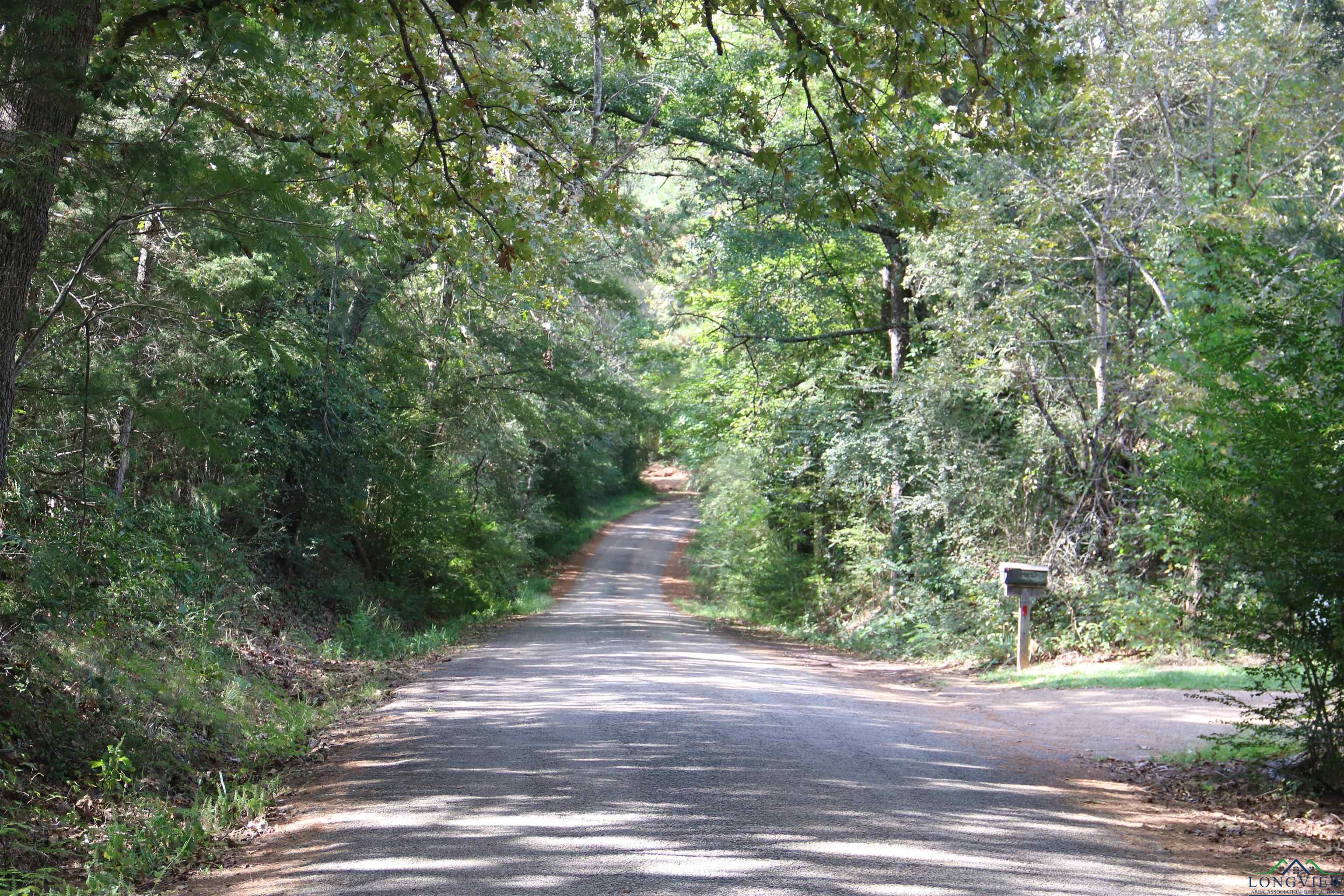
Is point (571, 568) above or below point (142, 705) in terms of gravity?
below

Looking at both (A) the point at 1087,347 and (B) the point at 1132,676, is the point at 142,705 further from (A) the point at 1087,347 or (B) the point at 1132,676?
(A) the point at 1087,347

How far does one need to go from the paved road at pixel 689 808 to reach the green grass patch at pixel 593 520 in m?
32.1

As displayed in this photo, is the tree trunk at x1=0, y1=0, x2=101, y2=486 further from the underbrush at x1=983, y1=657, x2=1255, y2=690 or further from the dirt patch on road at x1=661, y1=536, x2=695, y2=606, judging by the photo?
the dirt patch on road at x1=661, y1=536, x2=695, y2=606

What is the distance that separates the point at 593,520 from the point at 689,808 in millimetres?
51305

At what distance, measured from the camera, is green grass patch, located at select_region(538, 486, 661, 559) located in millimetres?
46844

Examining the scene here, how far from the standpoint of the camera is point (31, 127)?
6.31 m

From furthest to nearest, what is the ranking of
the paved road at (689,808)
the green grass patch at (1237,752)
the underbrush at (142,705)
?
the green grass patch at (1237,752) → the underbrush at (142,705) → the paved road at (689,808)

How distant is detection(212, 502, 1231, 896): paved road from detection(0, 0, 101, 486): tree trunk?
3.49 meters

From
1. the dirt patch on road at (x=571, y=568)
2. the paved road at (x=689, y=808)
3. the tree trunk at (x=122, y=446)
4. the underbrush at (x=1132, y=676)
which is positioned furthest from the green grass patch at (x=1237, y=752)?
the dirt patch on road at (x=571, y=568)

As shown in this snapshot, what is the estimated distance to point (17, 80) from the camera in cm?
606

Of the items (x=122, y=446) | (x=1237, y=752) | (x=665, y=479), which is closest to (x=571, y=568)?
(x=122, y=446)

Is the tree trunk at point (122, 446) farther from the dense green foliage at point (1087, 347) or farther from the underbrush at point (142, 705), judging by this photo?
the dense green foliage at point (1087, 347)

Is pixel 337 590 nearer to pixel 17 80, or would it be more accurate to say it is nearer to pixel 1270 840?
pixel 17 80

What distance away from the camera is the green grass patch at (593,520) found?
46.8m
